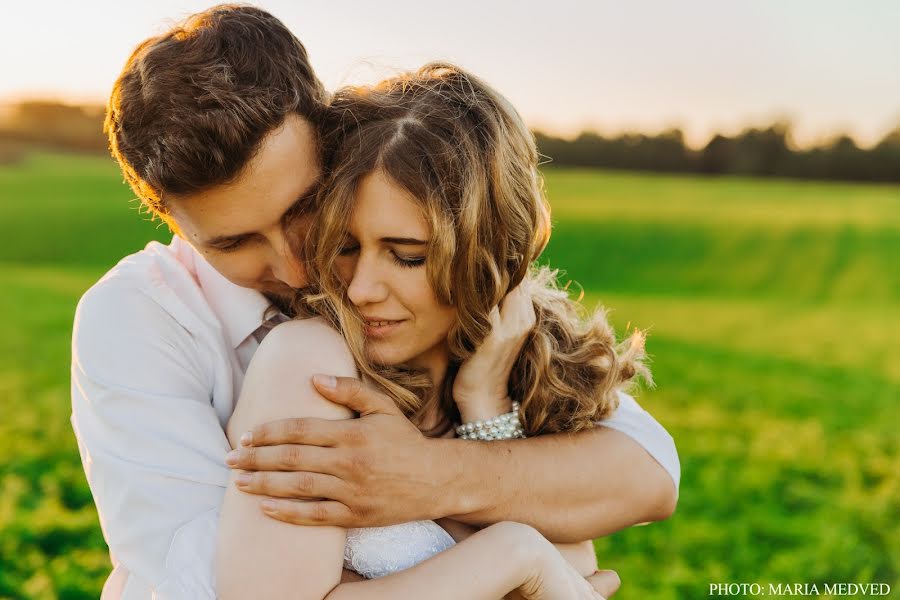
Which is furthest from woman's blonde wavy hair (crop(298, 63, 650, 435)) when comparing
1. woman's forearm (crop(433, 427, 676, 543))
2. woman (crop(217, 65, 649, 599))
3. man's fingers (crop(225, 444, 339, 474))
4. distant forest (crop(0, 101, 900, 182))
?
distant forest (crop(0, 101, 900, 182))

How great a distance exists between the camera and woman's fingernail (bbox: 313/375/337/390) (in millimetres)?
2525

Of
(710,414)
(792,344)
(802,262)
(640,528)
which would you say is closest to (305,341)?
(640,528)

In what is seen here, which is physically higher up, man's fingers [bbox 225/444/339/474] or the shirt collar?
the shirt collar

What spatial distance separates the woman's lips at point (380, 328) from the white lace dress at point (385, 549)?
617 millimetres

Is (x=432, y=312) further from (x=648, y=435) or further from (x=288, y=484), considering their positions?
(x=648, y=435)

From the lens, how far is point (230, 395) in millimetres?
2979

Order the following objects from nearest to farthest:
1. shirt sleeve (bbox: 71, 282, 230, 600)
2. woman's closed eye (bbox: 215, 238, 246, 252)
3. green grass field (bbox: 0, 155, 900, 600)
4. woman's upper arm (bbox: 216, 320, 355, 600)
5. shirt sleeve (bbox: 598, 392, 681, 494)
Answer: woman's upper arm (bbox: 216, 320, 355, 600), shirt sleeve (bbox: 71, 282, 230, 600), woman's closed eye (bbox: 215, 238, 246, 252), shirt sleeve (bbox: 598, 392, 681, 494), green grass field (bbox: 0, 155, 900, 600)

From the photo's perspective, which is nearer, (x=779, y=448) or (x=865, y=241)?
(x=779, y=448)

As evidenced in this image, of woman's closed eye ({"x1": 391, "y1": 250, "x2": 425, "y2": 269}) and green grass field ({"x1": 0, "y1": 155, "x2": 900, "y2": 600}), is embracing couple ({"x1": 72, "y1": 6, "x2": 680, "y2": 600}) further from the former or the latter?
green grass field ({"x1": 0, "y1": 155, "x2": 900, "y2": 600})

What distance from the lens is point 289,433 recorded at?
2453 millimetres

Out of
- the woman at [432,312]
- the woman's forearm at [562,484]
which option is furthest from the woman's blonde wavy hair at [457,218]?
the woman's forearm at [562,484]

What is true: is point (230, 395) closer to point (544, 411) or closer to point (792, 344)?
point (544, 411)

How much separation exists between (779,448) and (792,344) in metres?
9.25

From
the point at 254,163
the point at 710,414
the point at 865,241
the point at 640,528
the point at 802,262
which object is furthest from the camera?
the point at 865,241
